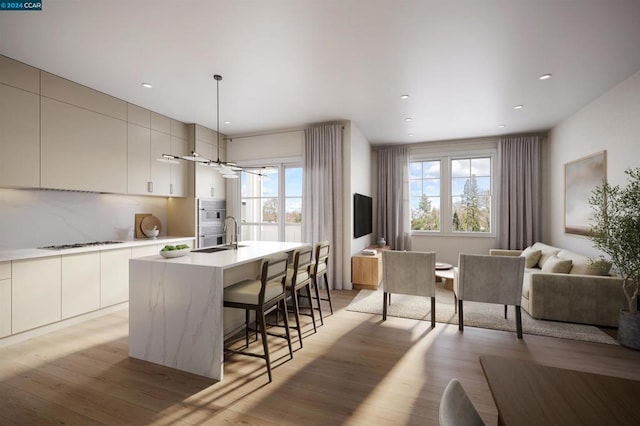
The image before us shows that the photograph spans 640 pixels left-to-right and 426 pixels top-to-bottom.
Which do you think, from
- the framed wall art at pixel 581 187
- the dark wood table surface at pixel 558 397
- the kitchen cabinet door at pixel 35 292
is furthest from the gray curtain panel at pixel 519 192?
the kitchen cabinet door at pixel 35 292

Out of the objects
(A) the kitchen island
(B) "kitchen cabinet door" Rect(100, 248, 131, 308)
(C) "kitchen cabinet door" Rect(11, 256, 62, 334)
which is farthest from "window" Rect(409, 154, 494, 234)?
(C) "kitchen cabinet door" Rect(11, 256, 62, 334)

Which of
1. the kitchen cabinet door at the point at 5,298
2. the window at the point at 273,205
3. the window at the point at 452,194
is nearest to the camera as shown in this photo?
the kitchen cabinet door at the point at 5,298

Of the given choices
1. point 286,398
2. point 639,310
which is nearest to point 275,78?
point 286,398

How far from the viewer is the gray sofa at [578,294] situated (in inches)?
123

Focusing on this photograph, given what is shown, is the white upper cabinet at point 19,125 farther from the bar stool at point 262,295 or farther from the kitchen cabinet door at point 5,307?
the bar stool at point 262,295

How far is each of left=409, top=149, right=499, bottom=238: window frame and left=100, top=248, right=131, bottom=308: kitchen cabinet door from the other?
527 centimetres

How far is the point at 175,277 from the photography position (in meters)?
2.30

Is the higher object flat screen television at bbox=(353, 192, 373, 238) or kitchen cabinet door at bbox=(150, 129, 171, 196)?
kitchen cabinet door at bbox=(150, 129, 171, 196)

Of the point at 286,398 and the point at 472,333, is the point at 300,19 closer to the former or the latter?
the point at 286,398

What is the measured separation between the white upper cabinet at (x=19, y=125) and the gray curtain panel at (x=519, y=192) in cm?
705

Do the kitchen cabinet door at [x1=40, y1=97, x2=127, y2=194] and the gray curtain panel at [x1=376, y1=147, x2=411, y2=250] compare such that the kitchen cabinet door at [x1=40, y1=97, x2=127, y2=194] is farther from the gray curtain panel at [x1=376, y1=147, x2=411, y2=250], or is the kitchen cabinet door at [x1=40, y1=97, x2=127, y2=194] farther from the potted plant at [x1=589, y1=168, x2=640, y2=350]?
the potted plant at [x1=589, y1=168, x2=640, y2=350]

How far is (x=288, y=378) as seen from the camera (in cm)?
222

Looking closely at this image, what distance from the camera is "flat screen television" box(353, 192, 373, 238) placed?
492 centimetres

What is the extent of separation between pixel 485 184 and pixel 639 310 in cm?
330
